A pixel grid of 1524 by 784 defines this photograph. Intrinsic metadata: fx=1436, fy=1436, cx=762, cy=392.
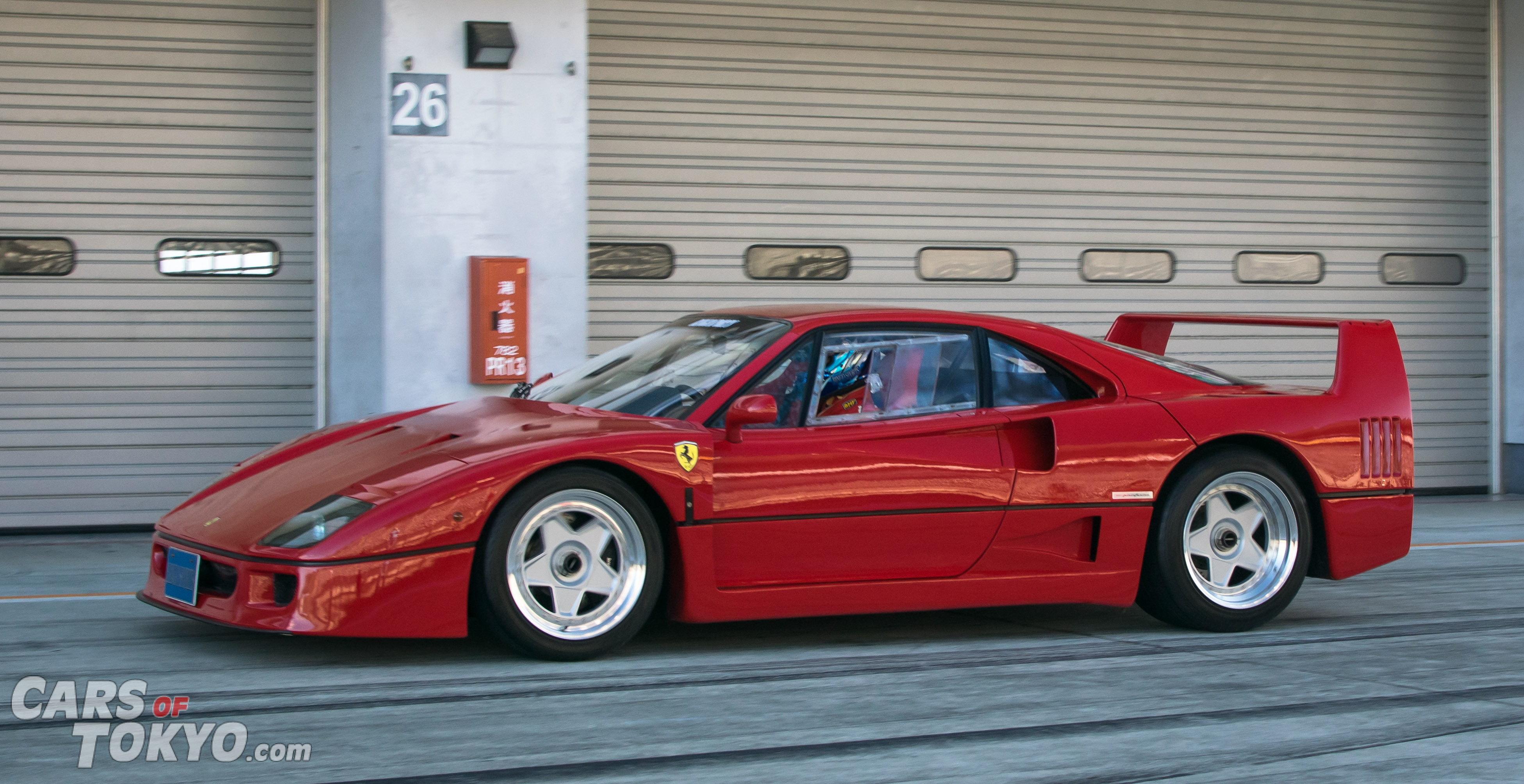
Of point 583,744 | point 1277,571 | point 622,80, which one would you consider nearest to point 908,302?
point 622,80

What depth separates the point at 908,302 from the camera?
Answer: 31.7ft

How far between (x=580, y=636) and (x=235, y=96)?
5.28m

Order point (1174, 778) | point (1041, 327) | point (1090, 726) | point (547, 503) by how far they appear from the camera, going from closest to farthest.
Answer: point (1174, 778) < point (1090, 726) < point (547, 503) < point (1041, 327)

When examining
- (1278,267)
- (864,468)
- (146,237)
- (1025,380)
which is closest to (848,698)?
(864,468)

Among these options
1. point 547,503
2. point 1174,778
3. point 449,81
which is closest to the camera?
point 1174,778

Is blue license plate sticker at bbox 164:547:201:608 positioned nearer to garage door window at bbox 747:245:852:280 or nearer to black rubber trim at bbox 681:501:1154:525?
black rubber trim at bbox 681:501:1154:525

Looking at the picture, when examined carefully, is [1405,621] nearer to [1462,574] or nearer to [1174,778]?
[1462,574]

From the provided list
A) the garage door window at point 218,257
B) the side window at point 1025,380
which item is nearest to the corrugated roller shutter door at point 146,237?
the garage door window at point 218,257

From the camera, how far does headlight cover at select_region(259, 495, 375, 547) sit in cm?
420

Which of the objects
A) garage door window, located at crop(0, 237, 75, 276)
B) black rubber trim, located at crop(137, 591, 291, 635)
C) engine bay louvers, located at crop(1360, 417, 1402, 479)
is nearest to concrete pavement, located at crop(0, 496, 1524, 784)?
black rubber trim, located at crop(137, 591, 291, 635)

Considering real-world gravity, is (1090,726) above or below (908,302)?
below

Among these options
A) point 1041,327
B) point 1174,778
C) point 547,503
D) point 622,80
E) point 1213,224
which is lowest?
point 1174,778

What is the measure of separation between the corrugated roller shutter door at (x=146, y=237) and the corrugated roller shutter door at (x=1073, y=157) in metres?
1.89

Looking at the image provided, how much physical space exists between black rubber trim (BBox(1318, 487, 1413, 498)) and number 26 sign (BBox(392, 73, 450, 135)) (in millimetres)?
5022
